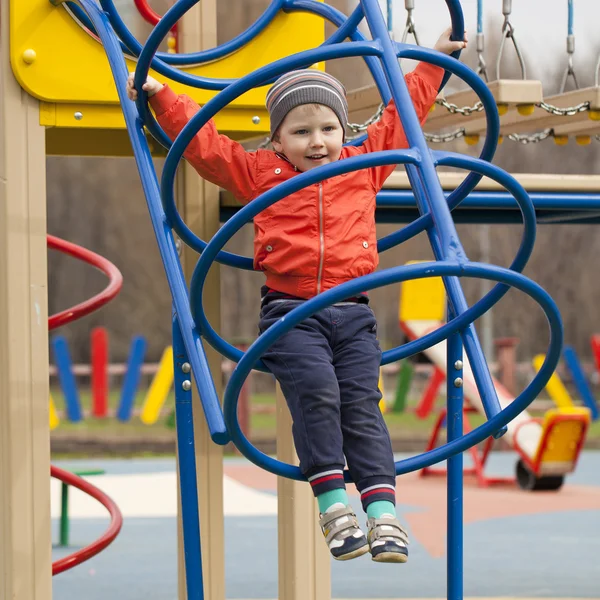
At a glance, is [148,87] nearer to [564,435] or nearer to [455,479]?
[455,479]

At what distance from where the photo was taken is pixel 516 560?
622 cm

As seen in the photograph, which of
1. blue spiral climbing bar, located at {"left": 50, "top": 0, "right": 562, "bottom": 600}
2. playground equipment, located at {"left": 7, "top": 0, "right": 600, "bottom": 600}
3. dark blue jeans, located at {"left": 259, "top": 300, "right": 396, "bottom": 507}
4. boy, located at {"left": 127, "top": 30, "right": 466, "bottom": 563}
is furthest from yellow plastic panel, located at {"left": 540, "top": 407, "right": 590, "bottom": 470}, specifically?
dark blue jeans, located at {"left": 259, "top": 300, "right": 396, "bottom": 507}

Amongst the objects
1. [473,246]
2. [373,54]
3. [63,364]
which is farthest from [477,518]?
[473,246]

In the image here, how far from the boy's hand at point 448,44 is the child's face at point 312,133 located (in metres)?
0.39

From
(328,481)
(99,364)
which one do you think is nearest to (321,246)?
(328,481)

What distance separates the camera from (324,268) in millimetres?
2795

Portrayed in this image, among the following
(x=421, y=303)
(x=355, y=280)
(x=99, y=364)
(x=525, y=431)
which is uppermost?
(x=355, y=280)

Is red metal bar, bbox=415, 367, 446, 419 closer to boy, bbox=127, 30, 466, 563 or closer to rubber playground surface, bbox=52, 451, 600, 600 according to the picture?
rubber playground surface, bbox=52, 451, 600, 600

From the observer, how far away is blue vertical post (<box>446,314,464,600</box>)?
10.0 ft

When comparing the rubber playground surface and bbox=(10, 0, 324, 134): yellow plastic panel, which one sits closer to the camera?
bbox=(10, 0, 324, 134): yellow plastic panel

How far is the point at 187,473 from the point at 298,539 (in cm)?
108

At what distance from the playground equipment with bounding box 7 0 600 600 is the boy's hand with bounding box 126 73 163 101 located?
0.09 feet

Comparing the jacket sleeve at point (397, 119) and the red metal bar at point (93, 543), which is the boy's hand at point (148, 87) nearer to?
the jacket sleeve at point (397, 119)

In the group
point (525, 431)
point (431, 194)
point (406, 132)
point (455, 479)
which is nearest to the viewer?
point (431, 194)
